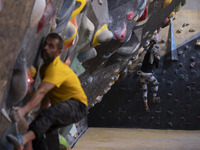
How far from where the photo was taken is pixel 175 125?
573 centimetres

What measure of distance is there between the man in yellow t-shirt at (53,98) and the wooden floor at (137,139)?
3.04 meters

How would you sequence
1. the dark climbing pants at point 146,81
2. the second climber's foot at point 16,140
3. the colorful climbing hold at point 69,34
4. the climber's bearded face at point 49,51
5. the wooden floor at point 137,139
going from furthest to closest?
1. the dark climbing pants at point 146,81
2. the wooden floor at point 137,139
3. the colorful climbing hold at point 69,34
4. the climber's bearded face at point 49,51
5. the second climber's foot at point 16,140

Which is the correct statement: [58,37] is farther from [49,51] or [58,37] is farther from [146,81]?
[146,81]

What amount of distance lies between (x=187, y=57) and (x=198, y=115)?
1051mm

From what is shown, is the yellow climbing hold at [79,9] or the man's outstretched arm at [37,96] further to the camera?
the yellow climbing hold at [79,9]

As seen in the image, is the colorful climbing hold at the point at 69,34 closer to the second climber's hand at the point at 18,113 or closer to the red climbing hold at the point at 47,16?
the red climbing hold at the point at 47,16

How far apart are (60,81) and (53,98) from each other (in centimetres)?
13

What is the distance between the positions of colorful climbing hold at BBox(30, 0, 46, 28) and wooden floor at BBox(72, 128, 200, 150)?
3259mm

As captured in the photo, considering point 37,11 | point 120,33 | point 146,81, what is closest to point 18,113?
point 37,11

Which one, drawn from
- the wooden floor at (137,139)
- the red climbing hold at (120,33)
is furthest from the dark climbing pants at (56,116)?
the wooden floor at (137,139)

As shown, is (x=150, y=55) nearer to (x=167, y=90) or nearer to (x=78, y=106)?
(x=167, y=90)

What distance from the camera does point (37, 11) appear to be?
1058 millimetres

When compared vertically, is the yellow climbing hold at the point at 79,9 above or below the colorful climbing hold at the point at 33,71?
above

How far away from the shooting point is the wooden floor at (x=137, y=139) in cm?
421
